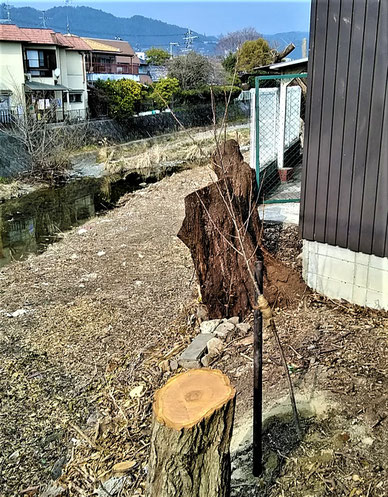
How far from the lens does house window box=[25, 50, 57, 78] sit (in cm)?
2639

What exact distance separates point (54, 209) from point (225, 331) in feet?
35.7

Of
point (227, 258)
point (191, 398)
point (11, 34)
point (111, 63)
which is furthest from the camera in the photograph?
point (111, 63)

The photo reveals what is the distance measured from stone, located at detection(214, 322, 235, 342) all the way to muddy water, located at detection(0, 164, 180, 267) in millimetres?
6084

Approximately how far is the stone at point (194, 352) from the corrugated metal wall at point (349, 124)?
1.55 meters

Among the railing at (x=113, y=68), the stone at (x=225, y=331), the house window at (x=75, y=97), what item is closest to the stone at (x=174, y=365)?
the stone at (x=225, y=331)

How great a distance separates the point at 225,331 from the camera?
15.5ft

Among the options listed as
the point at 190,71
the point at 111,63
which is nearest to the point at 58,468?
the point at 190,71

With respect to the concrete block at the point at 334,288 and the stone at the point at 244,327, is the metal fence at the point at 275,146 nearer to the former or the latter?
the concrete block at the point at 334,288

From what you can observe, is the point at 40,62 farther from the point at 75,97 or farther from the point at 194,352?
the point at 194,352

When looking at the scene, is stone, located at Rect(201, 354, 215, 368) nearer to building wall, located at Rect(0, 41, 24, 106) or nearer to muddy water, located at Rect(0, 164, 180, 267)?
muddy water, located at Rect(0, 164, 180, 267)

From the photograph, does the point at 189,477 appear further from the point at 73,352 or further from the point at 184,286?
the point at 184,286

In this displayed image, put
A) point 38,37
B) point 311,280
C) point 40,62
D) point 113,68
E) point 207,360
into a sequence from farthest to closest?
point 113,68
point 40,62
point 38,37
point 311,280
point 207,360

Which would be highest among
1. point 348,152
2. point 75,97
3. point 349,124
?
point 75,97

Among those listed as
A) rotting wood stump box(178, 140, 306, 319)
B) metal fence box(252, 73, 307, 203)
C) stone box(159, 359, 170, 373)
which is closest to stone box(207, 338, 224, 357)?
stone box(159, 359, 170, 373)
